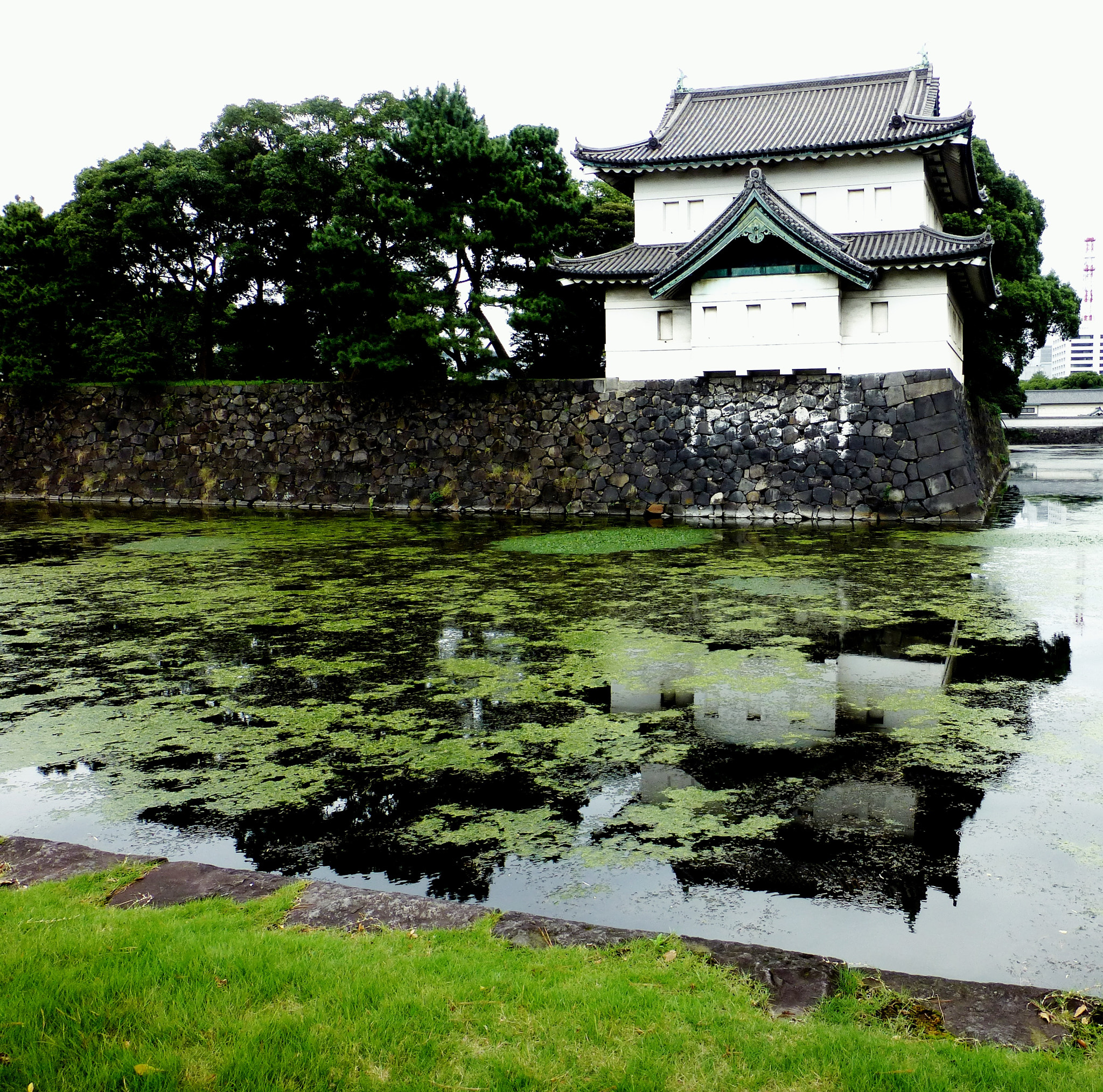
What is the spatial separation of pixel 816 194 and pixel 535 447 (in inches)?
285

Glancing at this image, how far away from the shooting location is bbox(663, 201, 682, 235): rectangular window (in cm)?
1866

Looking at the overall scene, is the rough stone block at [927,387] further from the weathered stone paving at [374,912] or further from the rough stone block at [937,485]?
the weathered stone paving at [374,912]

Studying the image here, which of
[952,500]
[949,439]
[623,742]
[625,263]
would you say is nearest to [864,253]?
[949,439]

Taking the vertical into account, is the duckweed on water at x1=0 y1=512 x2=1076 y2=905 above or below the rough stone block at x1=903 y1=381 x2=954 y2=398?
below

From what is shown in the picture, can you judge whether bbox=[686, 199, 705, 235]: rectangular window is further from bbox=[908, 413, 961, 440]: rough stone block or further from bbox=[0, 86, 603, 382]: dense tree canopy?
bbox=[908, 413, 961, 440]: rough stone block

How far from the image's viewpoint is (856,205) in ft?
57.6

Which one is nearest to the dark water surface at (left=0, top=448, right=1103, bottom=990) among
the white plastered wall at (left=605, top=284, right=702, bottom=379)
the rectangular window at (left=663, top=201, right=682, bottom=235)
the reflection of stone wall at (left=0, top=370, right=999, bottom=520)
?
the reflection of stone wall at (left=0, top=370, right=999, bottom=520)

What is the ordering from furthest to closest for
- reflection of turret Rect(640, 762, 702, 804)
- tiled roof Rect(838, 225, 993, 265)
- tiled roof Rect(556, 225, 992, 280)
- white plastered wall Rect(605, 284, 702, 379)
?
white plastered wall Rect(605, 284, 702, 379), tiled roof Rect(556, 225, 992, 280), tiled roof Rect(838, 225, 993, 265), reflection of turret Rect(640, 762, 702, 804)

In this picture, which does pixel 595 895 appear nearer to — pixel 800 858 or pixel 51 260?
pixel 800 858

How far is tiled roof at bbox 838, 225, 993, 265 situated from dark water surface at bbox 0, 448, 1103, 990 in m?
7.65

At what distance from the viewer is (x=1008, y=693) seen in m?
5.38

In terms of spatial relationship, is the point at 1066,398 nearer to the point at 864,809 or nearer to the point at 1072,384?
the point at 1072,384

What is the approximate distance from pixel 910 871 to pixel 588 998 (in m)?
1.54

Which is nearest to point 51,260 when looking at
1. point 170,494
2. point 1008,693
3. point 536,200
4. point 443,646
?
point 170,494
